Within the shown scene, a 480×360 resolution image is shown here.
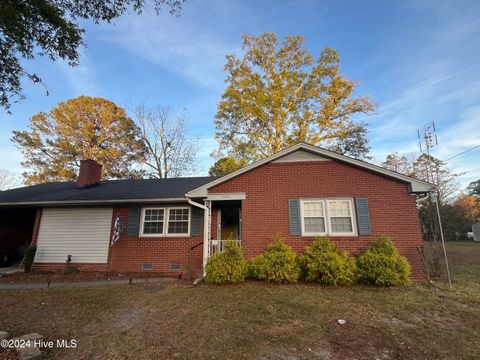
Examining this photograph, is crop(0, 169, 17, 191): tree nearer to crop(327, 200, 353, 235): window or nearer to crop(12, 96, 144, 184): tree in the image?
crop(12, 96, 144, 184): tree

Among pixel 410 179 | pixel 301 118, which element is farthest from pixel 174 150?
pixel 410 179

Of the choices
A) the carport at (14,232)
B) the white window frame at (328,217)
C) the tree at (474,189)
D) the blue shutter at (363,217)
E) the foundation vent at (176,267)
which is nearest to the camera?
the blue shutter at (363,217)

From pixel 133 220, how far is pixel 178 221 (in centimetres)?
193

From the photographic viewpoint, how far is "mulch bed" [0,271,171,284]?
29.2ft

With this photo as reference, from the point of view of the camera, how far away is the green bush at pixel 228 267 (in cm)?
781

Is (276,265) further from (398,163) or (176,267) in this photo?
(398,163)

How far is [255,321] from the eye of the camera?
4.84 m

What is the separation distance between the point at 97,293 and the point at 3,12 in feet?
Result: 24.0

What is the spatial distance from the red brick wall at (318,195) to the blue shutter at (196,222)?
57.5 inches

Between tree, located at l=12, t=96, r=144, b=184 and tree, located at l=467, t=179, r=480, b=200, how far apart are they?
5418 cm

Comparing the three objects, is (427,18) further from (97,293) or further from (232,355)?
(97,293)

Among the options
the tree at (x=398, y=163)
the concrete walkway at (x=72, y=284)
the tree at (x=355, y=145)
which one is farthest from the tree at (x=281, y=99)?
the concrete walkway at (x=72, y=284)

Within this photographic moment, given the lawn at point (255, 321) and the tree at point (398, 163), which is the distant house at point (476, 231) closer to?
the tree at point (398, 163)

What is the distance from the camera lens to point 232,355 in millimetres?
3561
